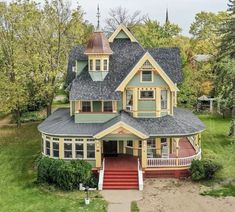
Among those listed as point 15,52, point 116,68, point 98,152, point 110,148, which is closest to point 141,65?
point 116,68

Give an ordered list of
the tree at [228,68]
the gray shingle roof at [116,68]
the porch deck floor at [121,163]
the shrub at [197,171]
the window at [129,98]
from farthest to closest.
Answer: the tree at [228,68]
the window at [129,98]
the gray shingle roof at [116,68]
the porch deck floor at [121,163]
the shrub at [197,171]

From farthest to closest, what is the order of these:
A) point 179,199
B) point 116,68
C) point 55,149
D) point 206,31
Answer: point 206,31 < point 116,68 < point 55,149 < point 179,199

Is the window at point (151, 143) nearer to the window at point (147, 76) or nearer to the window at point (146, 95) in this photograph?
the window at point (146, 95)

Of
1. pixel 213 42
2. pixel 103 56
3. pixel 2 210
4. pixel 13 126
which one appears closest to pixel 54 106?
pixel 13 126

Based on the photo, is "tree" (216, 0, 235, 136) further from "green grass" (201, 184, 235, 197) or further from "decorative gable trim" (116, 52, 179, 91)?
"green grass" (201, 184, 235, 197)

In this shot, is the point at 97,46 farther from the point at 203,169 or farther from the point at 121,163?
the point at 203,169

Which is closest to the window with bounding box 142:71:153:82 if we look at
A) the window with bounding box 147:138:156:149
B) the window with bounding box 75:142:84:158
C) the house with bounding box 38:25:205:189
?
the house with bounding box 38:25:205:189

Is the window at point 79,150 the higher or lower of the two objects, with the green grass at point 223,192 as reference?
higher

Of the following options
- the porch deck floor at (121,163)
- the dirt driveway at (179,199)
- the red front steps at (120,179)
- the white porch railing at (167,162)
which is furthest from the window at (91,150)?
the dirt driveway at (179,199)
